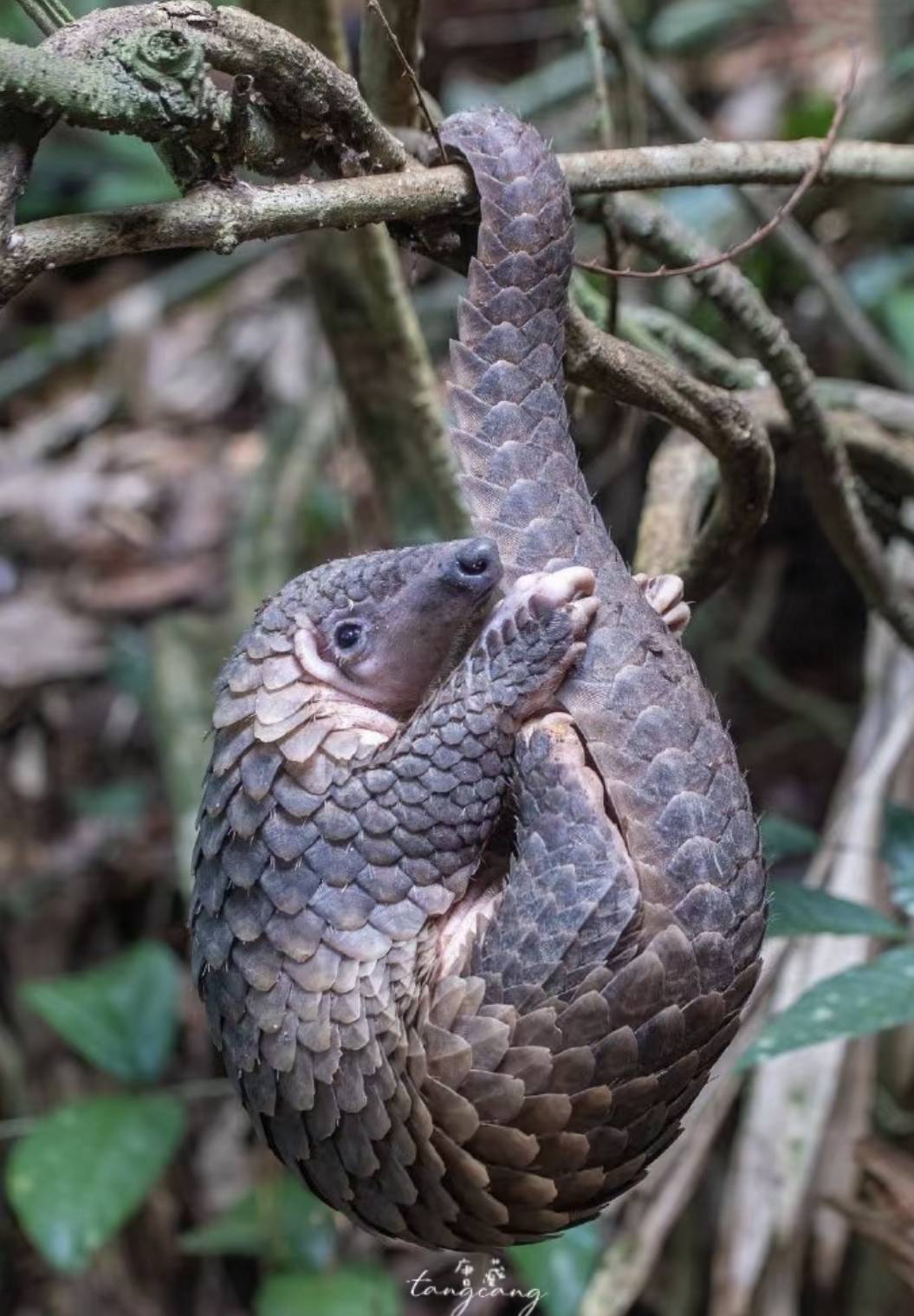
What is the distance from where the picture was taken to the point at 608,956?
3.77ft

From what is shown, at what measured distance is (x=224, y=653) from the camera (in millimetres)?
3336

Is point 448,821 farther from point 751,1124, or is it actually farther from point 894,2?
point 894,2

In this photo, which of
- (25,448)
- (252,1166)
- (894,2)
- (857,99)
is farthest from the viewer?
(25,448)

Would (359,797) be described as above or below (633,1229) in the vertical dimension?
above

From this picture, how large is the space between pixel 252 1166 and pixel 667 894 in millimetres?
2448

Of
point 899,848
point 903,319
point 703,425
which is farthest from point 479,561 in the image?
point 903,319

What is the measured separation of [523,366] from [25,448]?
3425 mm

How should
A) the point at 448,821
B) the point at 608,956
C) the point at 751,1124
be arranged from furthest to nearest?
the point at 751,1124, the point at 448,821, the point at 608,956

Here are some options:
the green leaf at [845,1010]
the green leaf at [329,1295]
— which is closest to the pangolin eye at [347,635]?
the green leaf at [845,1010]

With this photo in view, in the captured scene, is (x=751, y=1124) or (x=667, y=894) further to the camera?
(x=751, y=1124)

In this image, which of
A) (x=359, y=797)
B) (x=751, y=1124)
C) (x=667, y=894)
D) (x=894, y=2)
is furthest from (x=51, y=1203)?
(x=894, y=2)

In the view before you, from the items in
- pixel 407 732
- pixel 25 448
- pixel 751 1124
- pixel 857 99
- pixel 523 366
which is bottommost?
pixel 751 1124

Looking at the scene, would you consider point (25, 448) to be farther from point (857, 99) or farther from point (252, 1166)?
point (857, 99)

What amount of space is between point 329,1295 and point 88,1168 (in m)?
0.47
